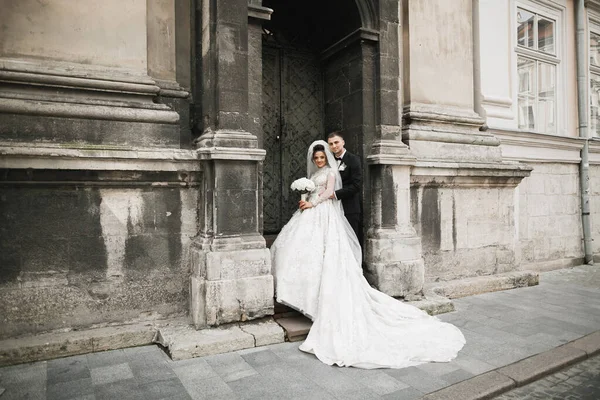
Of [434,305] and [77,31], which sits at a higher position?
[77,31]

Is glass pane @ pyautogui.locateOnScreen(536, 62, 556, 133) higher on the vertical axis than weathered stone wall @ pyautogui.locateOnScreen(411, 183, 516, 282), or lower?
higher

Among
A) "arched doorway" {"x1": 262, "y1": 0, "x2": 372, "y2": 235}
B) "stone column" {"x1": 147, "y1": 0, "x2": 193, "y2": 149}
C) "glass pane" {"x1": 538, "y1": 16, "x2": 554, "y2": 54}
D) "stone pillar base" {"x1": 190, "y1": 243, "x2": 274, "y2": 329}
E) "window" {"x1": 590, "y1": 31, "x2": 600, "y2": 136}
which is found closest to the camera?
"stone pillar base" {"x1": 190, "y1": 243, "x2": 274, "y2": 329}

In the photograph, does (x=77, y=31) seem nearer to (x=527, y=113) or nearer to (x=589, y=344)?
(x=589, y=344)

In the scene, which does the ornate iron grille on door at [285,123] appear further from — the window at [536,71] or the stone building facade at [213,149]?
the window at [536,71]

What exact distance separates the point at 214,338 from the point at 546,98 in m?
8.65

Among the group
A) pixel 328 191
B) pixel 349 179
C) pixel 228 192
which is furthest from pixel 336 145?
pixel 228 192

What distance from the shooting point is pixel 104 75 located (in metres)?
4.39

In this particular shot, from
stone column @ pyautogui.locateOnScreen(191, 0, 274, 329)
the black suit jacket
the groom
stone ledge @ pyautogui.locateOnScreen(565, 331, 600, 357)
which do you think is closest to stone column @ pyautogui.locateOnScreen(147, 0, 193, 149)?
stone column @ pyautogui.locateOnScreen(191, 0, 274, 329)

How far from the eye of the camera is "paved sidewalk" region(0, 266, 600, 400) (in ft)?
10.6

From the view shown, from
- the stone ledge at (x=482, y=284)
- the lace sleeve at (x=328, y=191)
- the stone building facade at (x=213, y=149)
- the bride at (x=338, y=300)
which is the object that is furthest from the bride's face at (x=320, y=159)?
the stone ledge at (x=482, y=284)

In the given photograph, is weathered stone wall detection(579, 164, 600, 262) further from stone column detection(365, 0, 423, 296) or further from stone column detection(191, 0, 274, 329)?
stone column detection(191, 0, 274, 329)

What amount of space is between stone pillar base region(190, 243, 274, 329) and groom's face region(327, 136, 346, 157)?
1610mm

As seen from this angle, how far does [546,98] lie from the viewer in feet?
29.7

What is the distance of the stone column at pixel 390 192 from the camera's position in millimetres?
5402
